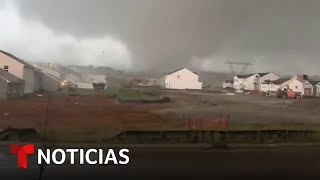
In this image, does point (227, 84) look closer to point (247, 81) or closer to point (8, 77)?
point (247, 81)

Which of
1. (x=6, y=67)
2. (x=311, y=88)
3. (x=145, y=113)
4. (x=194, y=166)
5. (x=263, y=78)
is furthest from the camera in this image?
(x=311, y=88)

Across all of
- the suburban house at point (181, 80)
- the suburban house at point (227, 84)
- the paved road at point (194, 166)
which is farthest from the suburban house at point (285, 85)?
the suburban house at point (181, 80)

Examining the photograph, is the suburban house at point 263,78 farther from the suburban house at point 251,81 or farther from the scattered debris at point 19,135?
the scattered debris at point 19,135

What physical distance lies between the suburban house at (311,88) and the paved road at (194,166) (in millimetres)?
1370

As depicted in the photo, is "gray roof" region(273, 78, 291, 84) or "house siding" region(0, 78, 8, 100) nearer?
"house siding" region(0, 78, 8, 100)

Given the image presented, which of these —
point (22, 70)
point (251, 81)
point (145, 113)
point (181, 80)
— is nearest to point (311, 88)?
point (251, 81)

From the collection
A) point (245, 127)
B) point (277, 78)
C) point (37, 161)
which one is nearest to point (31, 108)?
point (37, 161)

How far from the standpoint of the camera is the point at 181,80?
28.8 feet

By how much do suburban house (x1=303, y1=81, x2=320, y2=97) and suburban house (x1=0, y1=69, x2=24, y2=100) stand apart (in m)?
6.30

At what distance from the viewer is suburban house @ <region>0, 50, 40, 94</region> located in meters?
7.64

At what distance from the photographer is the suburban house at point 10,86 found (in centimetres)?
766

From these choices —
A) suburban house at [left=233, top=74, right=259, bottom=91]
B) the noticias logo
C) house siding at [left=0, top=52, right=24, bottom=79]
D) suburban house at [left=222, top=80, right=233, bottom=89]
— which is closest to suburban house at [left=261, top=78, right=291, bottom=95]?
suburban house at [left=233, top=74, right=259, bottom=91]

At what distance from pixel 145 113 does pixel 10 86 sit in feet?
9.07

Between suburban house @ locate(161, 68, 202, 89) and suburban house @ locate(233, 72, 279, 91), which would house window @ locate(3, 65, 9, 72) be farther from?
suburban house @ locate(233, 72, 279, 91)
